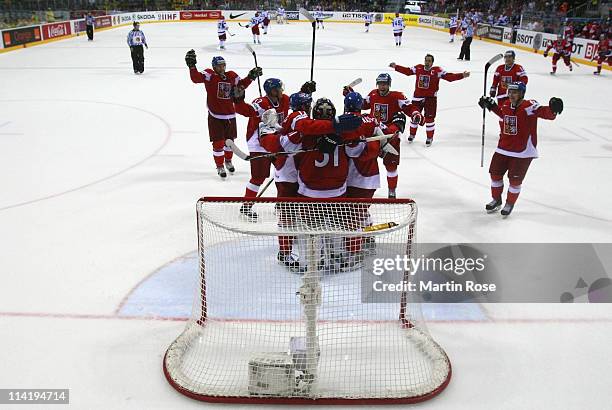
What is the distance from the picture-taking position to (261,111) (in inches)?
186

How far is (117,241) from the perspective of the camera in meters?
4.72

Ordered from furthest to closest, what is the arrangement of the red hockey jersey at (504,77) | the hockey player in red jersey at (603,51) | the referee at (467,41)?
the referee at (467,41), the hockey player in red jersey at (603,51), the red hockey jersey at (504,77)

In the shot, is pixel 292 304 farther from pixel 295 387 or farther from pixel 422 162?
pixel 422 162

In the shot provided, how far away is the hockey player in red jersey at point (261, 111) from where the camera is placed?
186 inches

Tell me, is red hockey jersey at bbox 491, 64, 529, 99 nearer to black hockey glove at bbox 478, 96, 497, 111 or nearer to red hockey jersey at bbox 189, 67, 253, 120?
black hockey glove at bbox 478, 96, 497, 111

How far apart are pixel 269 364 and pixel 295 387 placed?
19cm

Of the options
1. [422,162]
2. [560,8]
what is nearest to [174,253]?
[422,162]

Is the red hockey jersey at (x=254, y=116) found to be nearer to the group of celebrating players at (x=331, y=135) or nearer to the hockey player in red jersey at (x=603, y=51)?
the group of celebrating players at (x=331, y=135)

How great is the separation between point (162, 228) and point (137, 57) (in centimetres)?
973

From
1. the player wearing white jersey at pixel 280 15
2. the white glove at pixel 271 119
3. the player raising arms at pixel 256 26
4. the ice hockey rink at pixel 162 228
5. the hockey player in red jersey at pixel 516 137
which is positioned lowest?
the ice hockey rink at pixel 162 228

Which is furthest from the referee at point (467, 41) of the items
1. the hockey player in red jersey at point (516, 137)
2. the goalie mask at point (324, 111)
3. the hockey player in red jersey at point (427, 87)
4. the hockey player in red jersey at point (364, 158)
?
the goalie mask at point (324, 111)

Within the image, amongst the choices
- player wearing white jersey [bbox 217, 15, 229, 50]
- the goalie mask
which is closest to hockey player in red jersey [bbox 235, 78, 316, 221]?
the goalie mask

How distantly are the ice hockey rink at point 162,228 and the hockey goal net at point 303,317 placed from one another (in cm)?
19

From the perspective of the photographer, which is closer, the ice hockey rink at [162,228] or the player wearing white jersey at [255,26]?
the ice hockey rink at [162,228]
